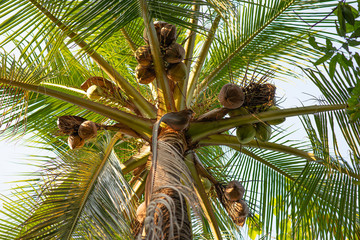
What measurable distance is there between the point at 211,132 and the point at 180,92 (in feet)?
1.54

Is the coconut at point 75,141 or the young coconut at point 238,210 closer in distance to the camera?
the coconut at point 75,141

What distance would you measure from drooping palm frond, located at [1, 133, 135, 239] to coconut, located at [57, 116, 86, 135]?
169 millimetres

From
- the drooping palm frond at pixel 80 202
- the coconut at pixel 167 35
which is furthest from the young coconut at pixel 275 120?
the drooping palm frond at pixel 80 202

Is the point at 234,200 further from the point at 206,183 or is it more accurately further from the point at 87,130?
the point at 87,130

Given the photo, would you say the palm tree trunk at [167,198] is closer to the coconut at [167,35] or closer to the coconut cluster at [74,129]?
the coconut cluster at [74,129]

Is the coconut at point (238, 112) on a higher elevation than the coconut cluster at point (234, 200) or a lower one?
higher

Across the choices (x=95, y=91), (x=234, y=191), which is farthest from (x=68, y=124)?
(x=234, y=191)

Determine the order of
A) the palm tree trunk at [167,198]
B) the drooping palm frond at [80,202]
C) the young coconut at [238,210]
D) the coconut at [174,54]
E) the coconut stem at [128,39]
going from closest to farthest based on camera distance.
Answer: the palm tree trunk at [167,198] < the drooping palm frond at [80,202] < the coconut at [174,54] < the young coconut at [238,210] < the coconut stem at [128,39]

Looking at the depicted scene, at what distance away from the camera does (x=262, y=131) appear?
111 inches

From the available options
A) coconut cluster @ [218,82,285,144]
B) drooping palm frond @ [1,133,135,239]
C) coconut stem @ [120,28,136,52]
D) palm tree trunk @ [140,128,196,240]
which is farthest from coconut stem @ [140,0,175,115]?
coconut stem @ [120,28,136,52]

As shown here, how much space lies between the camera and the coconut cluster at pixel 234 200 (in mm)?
2914

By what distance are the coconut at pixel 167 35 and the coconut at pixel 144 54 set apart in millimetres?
116

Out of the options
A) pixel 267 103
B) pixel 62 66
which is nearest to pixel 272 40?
pixel 267 103

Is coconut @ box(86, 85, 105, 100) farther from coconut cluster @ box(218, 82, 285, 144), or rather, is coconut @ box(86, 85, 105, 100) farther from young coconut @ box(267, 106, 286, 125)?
young coconut @ box(267, 106, 286, 125)
